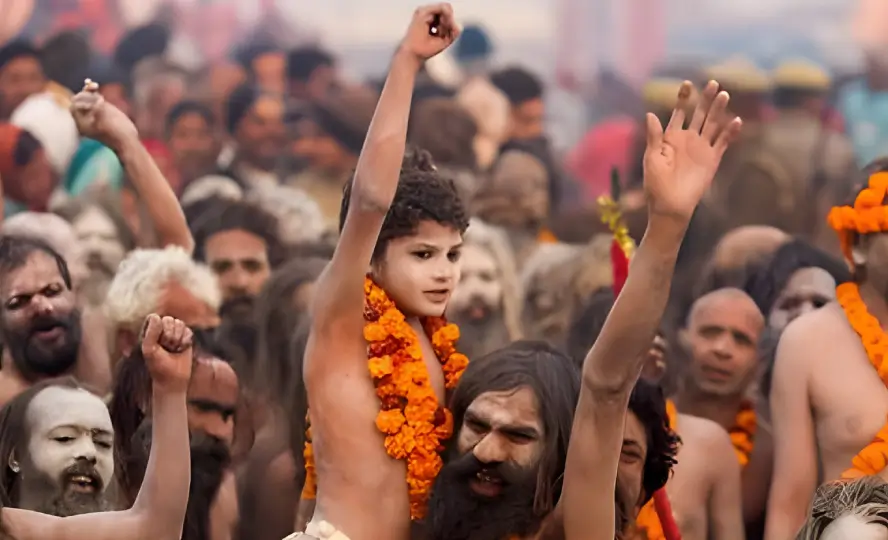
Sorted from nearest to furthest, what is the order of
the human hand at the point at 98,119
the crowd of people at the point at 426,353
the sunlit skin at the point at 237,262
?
the crowd of people at the point at 426,353
the human hand at the point at 98,119
the sunlit skin at the point at 237,262

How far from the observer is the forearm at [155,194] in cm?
597

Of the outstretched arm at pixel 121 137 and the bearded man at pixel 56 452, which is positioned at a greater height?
the outstretched arm at pixel 121 137

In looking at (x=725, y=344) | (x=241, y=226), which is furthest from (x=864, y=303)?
(x=241, y=226)

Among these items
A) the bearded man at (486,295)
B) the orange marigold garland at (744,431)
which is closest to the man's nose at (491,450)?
the orange marigold garland at (744,431)

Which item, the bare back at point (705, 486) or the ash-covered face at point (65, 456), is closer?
the ash-covered face at point (65, 456)

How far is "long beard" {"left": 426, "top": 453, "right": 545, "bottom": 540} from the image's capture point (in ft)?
14.4

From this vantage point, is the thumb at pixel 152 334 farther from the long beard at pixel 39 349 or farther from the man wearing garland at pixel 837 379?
the man wearing garland at pixel 837 379

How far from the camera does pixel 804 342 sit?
5.15 metres

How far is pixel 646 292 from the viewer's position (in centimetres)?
404

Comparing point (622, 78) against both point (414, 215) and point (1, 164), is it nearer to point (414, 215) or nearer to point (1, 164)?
point (1, 164)

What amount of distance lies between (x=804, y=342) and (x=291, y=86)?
801cm

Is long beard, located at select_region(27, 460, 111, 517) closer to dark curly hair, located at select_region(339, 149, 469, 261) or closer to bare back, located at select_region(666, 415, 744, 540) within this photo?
dark curly hair, located at select_region(339, 149, 469, 261)

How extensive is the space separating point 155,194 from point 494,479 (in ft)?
6.87

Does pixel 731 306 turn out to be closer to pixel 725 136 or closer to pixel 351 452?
pixel 351 452
